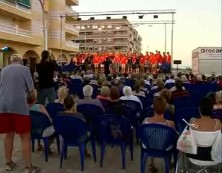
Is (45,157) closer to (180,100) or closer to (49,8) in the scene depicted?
(180,100)

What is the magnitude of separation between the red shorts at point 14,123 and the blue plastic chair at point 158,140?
181 centimetres

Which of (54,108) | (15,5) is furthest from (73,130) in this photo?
(15,5)

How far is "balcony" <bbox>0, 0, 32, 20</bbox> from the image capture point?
30.5 metres

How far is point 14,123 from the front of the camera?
5957mm

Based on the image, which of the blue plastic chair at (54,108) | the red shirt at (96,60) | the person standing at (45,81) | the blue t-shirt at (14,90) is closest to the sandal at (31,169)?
the blue t-shirt at (14,90)

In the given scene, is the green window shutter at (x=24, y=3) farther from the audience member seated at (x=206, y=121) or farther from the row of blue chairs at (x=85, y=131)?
the audience member seated at (x=206, y=121)

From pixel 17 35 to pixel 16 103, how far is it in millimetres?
→ 27205

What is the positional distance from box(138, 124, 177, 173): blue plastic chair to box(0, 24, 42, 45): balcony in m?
25.1

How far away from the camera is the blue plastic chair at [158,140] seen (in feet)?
17.4

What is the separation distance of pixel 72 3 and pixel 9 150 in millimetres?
48651

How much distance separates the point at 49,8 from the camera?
144 feet

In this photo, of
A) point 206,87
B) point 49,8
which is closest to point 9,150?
point 206,87

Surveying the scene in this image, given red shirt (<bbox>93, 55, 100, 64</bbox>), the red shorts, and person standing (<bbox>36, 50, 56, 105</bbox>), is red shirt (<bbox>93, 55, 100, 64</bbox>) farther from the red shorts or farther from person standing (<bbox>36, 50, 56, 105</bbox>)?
the red shorts

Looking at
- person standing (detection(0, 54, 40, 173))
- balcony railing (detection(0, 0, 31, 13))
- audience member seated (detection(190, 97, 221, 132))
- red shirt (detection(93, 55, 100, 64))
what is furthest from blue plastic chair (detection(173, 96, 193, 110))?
red shirt (detection(93, 55, 100, 64))
